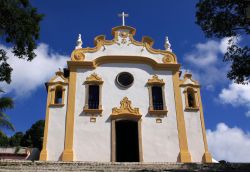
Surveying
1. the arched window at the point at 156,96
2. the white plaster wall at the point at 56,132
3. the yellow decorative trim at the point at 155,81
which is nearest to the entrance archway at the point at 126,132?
the arched window at the point at 156,96

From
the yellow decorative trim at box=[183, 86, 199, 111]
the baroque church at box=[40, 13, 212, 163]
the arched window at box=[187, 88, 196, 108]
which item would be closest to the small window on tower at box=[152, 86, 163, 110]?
the baroque church at box=[40, 13, 212, 163]

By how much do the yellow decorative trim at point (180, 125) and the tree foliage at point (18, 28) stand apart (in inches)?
352

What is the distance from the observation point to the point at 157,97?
18859 mm

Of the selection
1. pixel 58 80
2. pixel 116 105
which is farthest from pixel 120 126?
pixel 58 80

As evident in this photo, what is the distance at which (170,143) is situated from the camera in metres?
17.6

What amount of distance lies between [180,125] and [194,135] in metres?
0.94

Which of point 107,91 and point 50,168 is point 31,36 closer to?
point 50,168

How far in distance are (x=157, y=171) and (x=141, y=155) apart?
511 cm

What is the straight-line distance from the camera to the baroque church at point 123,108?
56.3ft

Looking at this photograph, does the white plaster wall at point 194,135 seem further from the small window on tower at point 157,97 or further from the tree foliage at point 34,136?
the tree foliage at point 34,136

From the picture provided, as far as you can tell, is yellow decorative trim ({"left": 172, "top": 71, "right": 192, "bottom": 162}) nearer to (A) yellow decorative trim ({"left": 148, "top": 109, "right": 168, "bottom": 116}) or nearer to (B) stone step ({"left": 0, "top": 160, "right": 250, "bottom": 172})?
(A) yellow decorative trim ({"left": 148, "top": 109, "right": 168, "bottom": 116})

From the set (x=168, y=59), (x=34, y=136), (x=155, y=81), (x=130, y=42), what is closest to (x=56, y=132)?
(x=155, y=81)

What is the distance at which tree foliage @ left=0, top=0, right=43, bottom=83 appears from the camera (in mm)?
11805

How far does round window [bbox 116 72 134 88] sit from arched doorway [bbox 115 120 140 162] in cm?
229
